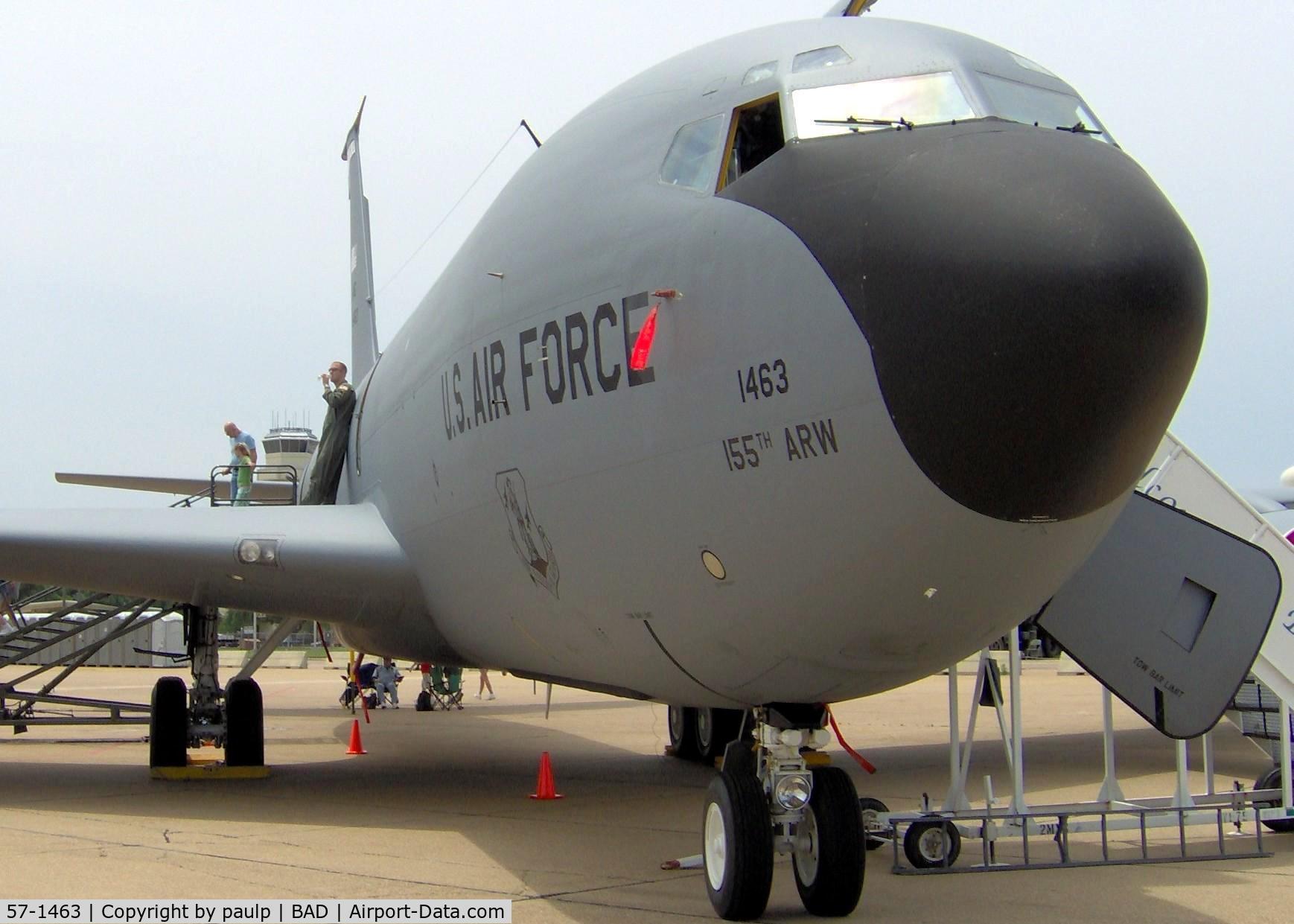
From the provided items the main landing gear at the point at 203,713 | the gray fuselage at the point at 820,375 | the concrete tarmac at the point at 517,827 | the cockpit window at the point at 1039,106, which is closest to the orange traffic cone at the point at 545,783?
the concrete tarmac at the point at 517,827

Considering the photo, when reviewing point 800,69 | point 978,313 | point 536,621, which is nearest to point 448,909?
point 536,621

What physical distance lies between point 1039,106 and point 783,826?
344cm

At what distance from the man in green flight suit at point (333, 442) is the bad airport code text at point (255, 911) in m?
7.40

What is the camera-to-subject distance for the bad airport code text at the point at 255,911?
6414 millimetres

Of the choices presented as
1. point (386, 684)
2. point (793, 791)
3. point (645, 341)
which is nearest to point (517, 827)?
point (793, 791)

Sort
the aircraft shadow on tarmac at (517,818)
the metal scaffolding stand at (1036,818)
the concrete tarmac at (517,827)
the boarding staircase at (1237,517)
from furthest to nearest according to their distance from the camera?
the boarding staircase at (1237,517) < the metal scaffolding stand at (1036,818) < the aircraft shadow on tarmac at (517,818) < the concrete tarmac at (517,827)

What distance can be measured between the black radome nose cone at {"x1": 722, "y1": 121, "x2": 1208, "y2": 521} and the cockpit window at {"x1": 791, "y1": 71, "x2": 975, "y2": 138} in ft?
1.69

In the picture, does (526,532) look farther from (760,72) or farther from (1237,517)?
(1237,517)

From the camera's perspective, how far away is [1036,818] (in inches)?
339

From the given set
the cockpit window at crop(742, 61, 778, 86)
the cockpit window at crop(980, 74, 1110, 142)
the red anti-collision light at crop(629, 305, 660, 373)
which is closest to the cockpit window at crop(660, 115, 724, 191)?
the cockpit window at crop(742, 61, 778, 86)

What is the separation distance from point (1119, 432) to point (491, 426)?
4.20m

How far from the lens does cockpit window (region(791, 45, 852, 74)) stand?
253 inches

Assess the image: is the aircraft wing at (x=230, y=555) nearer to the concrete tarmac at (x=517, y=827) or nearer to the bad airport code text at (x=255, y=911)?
the concrete tarmac at (x=517, y=827)

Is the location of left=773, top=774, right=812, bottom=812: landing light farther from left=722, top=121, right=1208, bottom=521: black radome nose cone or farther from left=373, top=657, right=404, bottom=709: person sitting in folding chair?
left=373, top=657, right=404, bottom=709: person sitting in folding chair
